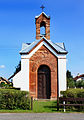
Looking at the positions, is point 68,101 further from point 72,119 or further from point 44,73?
point 44,73

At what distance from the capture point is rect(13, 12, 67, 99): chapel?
19.7 m

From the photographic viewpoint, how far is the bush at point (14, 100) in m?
13.0

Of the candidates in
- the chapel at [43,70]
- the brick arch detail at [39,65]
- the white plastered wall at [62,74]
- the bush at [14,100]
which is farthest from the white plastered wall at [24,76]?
the bush at [14,100]

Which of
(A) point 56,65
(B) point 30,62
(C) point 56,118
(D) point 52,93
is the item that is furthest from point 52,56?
(C) point 56,118

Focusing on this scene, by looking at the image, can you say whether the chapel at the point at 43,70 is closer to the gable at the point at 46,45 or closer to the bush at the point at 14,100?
the gable at the point at 46,45

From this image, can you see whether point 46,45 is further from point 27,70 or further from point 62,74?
point 62,74

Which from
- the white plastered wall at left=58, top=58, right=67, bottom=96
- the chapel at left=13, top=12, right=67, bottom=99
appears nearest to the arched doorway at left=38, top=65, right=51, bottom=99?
the chapel at left=13, top=12, right=67, bottom=99

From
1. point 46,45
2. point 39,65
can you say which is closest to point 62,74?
point 39,65

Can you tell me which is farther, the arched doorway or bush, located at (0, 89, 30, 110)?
the arched doorway

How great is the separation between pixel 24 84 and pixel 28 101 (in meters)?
6.62

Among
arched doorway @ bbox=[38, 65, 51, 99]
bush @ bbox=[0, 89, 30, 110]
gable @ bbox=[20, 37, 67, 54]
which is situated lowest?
bush @ bbox=[0, 89, 30, 110]

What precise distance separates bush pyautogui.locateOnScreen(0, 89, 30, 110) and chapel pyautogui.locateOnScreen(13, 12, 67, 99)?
251 inches

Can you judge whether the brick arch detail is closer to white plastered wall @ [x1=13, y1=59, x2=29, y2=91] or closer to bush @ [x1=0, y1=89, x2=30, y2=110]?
white plastered wall @ [x1=13, y1=59, x2=29, y2=91]

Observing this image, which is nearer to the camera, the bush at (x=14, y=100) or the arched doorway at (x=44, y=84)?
the bush at (x=14, y=100)
